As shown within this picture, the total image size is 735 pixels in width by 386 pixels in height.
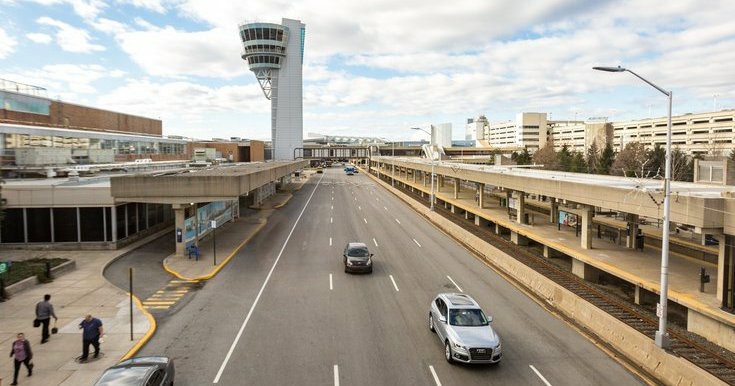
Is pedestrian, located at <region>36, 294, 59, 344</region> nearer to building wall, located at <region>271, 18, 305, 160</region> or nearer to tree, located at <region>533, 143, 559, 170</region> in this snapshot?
tree, located at <region>533, 143, 559, 170</region>

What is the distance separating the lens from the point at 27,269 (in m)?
23.9

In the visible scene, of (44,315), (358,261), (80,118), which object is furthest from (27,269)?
(80,118)

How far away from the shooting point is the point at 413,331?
17.1 m

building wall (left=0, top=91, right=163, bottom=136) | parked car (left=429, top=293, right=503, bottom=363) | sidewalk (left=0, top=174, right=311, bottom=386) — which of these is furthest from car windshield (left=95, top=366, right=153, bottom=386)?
building wall (left=0, top=91, right=163, bottom=136)

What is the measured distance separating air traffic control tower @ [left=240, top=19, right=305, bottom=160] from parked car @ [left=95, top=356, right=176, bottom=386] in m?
128

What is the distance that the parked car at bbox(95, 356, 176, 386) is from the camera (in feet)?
35.5

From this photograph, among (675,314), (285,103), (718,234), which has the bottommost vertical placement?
(675,314)

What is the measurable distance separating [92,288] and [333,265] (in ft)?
41.6

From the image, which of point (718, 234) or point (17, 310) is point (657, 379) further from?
point (17, 310)

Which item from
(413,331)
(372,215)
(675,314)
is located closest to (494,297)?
(413,331)

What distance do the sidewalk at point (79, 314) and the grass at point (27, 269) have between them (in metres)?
0.84

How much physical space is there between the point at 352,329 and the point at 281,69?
416 ft

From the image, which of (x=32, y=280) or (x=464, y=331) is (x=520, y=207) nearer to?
(x=464, y=331)

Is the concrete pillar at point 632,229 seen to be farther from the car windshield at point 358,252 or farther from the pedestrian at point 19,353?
the pedestrian at point 19,353
